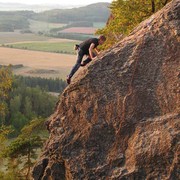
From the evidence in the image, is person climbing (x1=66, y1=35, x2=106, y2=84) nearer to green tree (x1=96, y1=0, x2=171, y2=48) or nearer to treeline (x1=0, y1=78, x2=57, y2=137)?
green tree (x1=96, y1=0, x2=171, y2=48)

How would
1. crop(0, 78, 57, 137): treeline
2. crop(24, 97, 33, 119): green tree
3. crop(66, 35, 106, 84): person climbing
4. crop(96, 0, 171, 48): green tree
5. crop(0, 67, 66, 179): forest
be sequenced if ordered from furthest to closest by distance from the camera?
crop(24, 97, 33, 119): green tree
crop(0, 78, 57, 137): treeline
crop(0, 67, 66, 179): forest
crop(96, 0, 171, 48): green tree
crop(66, 35, 106, 84): person climbing

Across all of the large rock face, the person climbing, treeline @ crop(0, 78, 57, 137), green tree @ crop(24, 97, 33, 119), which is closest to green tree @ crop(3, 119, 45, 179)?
the person climbing

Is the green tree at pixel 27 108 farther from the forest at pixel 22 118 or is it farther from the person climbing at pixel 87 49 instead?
the person climbing at pixel 87 49

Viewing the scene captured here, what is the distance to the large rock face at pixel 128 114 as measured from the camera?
1653cm

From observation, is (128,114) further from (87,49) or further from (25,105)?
(25,105)

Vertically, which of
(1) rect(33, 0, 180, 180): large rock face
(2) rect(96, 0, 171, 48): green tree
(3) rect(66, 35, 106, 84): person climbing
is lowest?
(1) rect(33, 0, 180, 180): large rock face

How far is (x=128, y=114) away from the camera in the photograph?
57.2ft

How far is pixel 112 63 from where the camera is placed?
1838 centimetres

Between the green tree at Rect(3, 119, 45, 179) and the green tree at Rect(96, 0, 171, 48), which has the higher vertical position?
the green tree at Rect(96, 0, 171, 48)

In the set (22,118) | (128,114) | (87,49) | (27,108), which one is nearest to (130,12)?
(87,49)

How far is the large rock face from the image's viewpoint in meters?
16.5

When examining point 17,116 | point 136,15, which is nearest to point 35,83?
point 17,116

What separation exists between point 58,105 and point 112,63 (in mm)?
4127

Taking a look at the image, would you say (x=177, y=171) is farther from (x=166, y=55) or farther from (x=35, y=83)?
(x=35, y=83)
